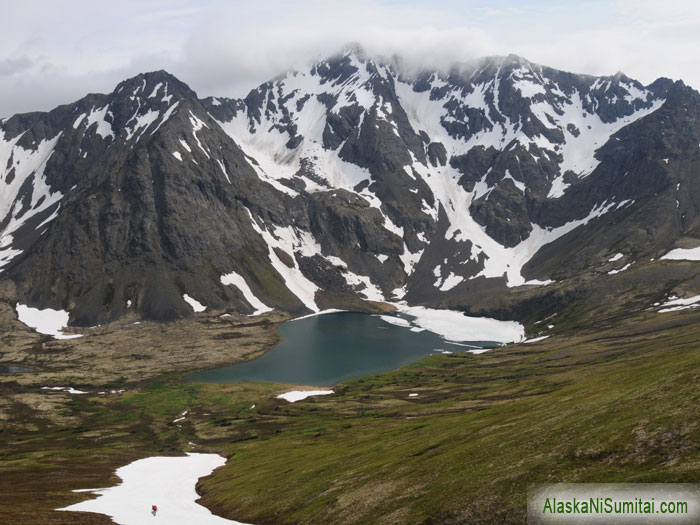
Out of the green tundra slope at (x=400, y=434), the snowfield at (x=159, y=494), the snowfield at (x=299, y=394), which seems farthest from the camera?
the snowfield at (x=299, y=394)

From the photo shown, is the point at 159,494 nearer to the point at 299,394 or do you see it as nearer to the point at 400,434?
the point at 400,434

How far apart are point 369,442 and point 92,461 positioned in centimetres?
4907

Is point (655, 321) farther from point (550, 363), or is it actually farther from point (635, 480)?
point (635, 480)

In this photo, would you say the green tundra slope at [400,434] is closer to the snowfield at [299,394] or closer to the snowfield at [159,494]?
the snowfield at [159,494]

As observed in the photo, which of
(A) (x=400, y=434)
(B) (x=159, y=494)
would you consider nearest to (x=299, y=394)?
(A) (x=400, y=434)

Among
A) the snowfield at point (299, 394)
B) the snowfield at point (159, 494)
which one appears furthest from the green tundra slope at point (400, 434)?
the snowfield at point (299, 394)

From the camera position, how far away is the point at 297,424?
12481cm

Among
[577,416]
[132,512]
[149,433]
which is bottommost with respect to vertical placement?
[149,433]

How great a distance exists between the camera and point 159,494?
236 feet

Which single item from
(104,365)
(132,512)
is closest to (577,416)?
(132,512)

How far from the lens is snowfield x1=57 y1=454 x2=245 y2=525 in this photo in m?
55.1

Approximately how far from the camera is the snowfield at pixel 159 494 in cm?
5511

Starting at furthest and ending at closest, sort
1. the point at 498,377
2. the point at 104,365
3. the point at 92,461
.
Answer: the point at 104,365 → the point at 498,377 → the point at 92,461

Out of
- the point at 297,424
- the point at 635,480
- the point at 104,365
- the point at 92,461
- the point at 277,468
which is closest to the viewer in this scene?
the point at 635,480
